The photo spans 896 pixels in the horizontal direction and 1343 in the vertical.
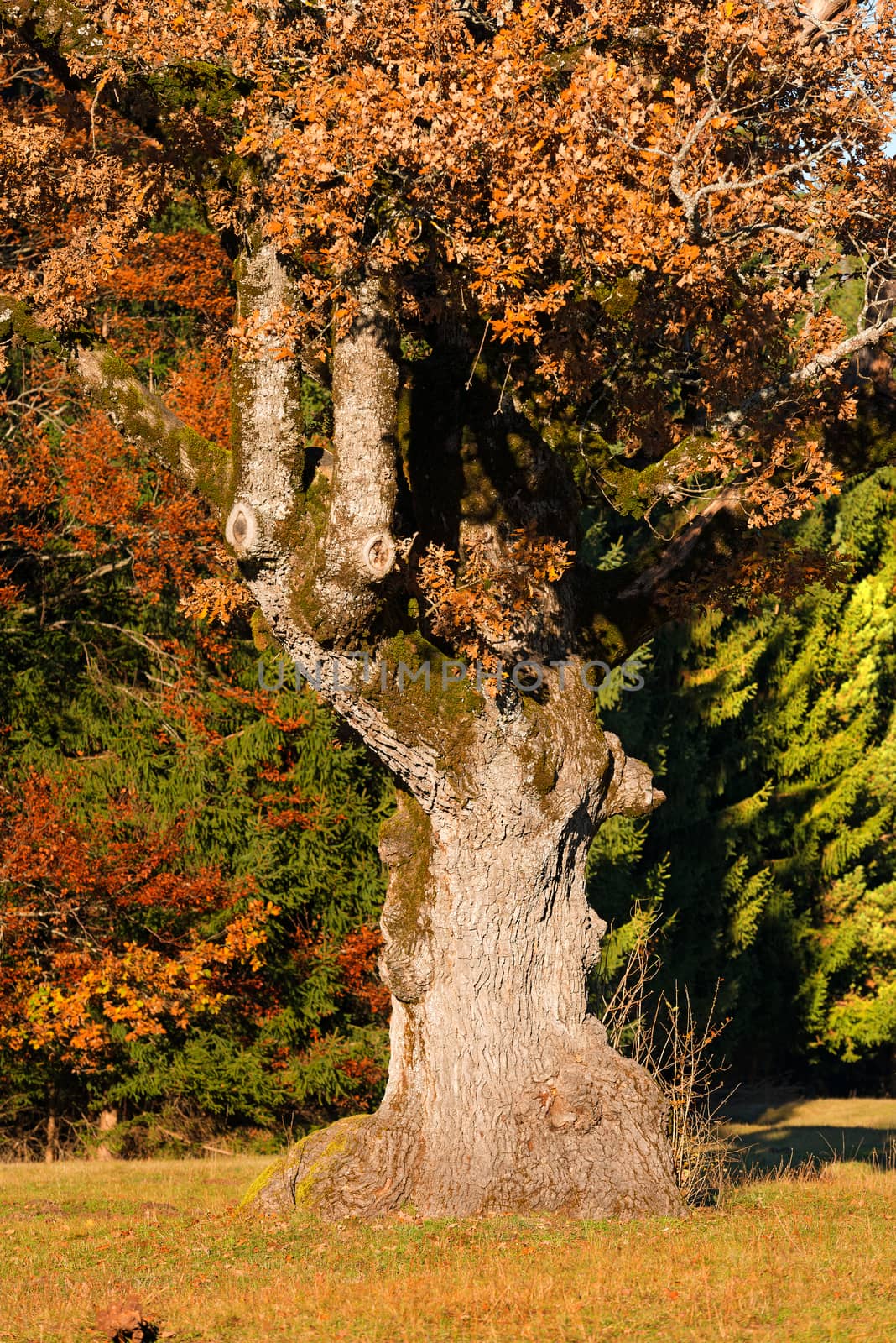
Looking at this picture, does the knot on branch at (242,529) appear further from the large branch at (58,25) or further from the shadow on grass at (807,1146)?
the shadow on grass at (807,1146)

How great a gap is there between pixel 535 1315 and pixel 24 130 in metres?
9.09

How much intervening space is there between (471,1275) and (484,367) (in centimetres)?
673

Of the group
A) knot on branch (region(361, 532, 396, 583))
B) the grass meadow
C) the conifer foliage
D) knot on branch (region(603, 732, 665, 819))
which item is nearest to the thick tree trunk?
knot on branch (region(603, 732, 665, 819))

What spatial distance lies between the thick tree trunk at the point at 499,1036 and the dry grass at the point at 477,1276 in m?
0.42

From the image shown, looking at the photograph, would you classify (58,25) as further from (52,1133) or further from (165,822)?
(52,1133)

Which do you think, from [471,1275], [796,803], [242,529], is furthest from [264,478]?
[796,803]

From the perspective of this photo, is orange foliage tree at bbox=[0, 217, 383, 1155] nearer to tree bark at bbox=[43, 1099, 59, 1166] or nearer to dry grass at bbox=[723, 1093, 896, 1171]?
tree bark at bbox=[43, 1099, 59, 1166]

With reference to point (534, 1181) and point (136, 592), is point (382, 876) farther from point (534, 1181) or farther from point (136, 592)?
point (534, 1181)

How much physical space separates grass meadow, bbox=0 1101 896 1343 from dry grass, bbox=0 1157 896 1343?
2cm

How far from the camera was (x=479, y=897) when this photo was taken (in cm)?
1130

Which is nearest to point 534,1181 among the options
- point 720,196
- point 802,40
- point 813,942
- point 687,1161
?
point 687,1161

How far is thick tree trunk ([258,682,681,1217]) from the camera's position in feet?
35.9

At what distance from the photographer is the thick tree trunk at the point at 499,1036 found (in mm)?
10930

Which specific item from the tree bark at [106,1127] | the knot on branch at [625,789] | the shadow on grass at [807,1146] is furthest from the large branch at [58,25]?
the tree bark at [106,1127]
